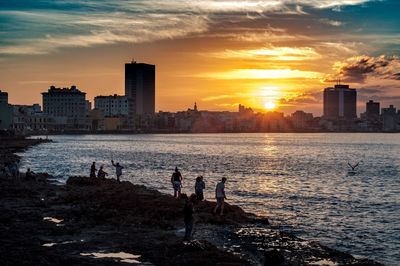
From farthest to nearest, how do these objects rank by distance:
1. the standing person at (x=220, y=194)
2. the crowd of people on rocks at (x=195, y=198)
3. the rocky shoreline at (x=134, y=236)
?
the standing person at (x=220, y=194) < the crowd of people on rocks at (x=195, y=198) < the rocky shoreline at (x=134, y=236)

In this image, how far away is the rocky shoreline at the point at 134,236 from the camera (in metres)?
19.8

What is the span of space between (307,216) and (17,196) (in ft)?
65.0

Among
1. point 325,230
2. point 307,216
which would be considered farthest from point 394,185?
point 325,230

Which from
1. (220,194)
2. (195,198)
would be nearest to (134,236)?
(220,194)

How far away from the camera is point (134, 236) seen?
24.2 m

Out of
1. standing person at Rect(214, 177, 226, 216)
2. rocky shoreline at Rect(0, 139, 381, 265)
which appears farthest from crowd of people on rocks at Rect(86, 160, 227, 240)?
rocky shoreline at Rect(0, 139, 381, 265)

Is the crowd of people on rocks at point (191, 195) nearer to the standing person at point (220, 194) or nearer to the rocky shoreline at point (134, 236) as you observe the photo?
the standing person at point (220, 194)

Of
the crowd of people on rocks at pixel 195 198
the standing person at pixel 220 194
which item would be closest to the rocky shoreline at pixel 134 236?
the crowd of people on rocks at pixel 195 198

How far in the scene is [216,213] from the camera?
3000 centimetres

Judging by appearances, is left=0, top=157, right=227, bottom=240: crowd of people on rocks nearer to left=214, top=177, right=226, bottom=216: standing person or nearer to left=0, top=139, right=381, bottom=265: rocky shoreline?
left=214, top=177, right=226, bottom=216: standing person

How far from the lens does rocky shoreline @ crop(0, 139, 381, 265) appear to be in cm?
1984

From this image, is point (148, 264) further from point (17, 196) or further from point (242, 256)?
point (17, 196)

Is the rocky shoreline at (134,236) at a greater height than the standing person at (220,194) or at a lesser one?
lesser

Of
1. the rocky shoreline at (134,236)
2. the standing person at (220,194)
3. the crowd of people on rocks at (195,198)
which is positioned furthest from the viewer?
the standing person at (220,194)
